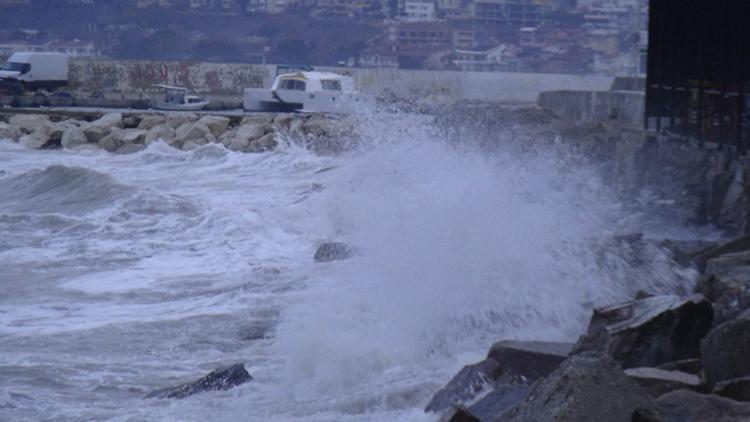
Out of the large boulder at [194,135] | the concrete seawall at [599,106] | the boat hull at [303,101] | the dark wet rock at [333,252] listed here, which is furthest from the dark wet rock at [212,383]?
the boat hull at [303,101]

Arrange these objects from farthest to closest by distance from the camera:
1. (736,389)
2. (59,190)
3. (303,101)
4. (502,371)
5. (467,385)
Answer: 1. (303,101)
2. (59,190)
3. (502,371)
4. (467,385)
5. (736,389)

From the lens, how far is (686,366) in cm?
677

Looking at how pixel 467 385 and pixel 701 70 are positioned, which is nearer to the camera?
pixel 467 385

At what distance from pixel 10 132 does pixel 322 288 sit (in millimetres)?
24096

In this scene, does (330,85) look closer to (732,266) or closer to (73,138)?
(73,138)

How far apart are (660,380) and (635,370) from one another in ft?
0.52

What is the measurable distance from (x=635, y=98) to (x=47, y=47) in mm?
50630

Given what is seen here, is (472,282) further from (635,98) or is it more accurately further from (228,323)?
(635,98)

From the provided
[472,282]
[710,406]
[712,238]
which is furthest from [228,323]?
[710,406]

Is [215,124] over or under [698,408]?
under

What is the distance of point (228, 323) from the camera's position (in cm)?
1112

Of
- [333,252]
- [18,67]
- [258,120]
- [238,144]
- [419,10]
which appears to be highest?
[419,10]

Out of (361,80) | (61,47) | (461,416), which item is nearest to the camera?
(461,416)

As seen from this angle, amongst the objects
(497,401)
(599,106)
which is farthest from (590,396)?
(599,106)
